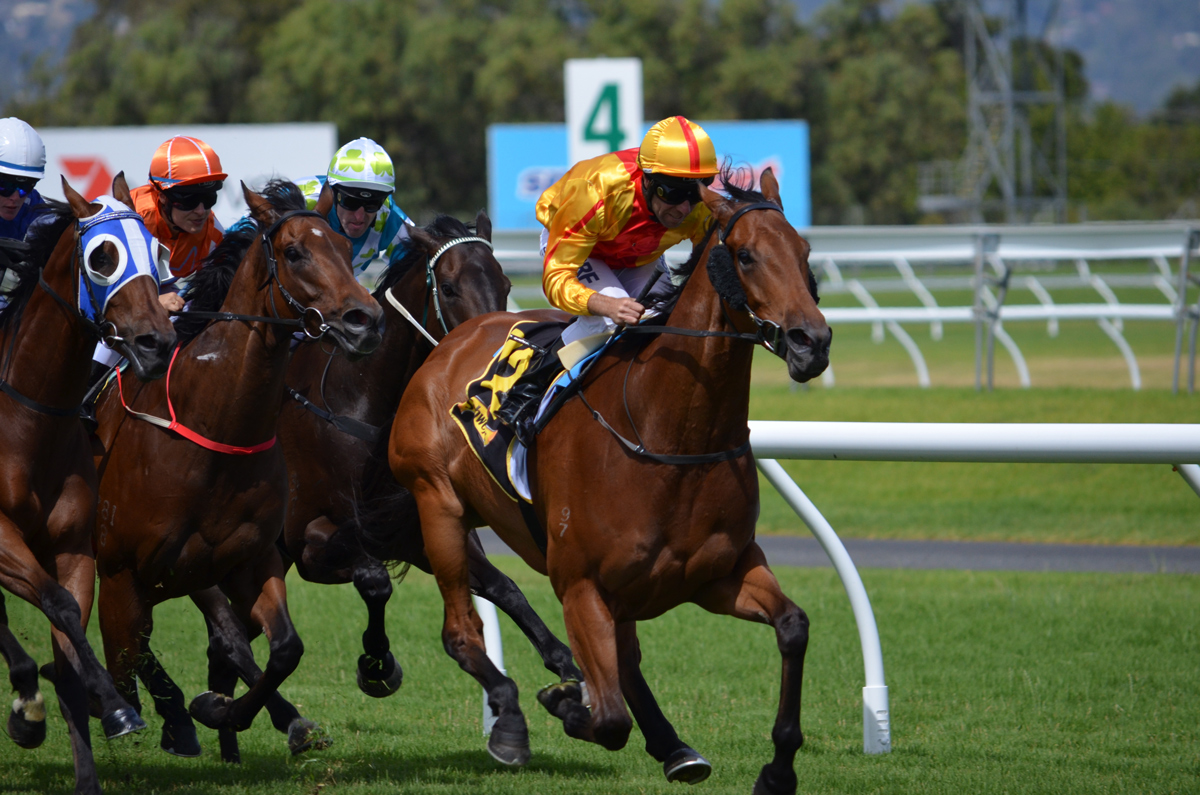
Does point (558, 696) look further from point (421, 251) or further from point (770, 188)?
point (421, 251)

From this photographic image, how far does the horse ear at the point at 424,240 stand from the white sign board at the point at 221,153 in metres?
14.5

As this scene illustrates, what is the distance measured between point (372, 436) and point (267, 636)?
0.99 m

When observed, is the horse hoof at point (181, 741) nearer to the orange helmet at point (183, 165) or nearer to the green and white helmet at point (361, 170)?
the orange helmet at point (183, 165)

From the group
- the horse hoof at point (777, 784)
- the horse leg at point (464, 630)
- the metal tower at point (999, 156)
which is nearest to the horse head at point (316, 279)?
the horse leg at point (464, 630)

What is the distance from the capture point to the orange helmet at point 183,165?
15.0 ft

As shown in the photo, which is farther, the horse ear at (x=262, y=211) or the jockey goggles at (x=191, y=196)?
the jockey goggles at (x=191, y=196)

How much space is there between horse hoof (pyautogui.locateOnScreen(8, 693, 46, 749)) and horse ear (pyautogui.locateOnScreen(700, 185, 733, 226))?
97.2 inches

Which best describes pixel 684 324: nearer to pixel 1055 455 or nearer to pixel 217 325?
pixel 1055 455

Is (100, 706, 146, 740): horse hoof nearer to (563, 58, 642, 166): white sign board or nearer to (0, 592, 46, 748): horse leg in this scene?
(0, 592, 46, 748): horse leg

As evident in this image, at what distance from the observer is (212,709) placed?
14.1 feet

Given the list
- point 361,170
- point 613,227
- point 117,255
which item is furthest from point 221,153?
point 613,227

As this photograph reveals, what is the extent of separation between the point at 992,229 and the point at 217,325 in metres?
7.82

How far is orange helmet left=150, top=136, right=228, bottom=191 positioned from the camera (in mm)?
4578

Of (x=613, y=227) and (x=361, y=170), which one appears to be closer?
(x=613, y=227)
